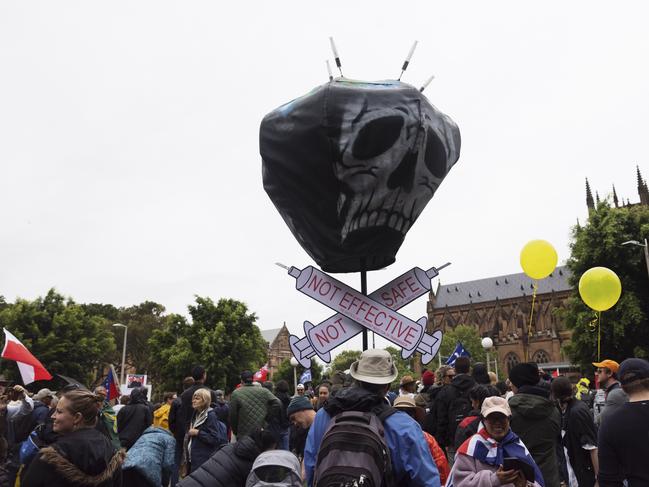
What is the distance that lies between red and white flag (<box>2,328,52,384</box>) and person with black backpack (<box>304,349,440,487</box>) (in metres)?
10.9

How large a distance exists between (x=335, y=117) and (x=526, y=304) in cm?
10566

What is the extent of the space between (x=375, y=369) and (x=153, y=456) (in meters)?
3.52

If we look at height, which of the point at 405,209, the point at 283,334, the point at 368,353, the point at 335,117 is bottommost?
the point at 283,334

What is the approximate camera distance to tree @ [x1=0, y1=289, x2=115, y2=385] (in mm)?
42969

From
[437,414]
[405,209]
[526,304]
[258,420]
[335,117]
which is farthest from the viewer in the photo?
[526,304]

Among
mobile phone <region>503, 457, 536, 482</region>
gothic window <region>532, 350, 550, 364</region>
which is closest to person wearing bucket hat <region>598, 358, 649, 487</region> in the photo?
mobile phone <region>503, 457, 536, 482</region>

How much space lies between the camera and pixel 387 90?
470 cm

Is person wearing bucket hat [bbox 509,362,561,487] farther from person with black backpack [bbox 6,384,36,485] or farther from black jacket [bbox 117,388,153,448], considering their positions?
person with black backpack [bbox 6,384,36,485]

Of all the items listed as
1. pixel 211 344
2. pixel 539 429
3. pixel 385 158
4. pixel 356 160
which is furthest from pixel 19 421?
pixel 211 344

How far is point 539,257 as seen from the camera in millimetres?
11359

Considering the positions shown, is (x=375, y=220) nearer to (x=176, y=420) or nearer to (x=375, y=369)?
(x=375, y=369)

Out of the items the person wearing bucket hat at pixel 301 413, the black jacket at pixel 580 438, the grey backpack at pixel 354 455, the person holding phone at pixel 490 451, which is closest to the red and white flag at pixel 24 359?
the person wearing bucket hat at pixel 301 413

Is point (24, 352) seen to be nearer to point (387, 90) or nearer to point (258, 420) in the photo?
point (258, 420)

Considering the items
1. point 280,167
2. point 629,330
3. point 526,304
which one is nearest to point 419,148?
point 280,167
